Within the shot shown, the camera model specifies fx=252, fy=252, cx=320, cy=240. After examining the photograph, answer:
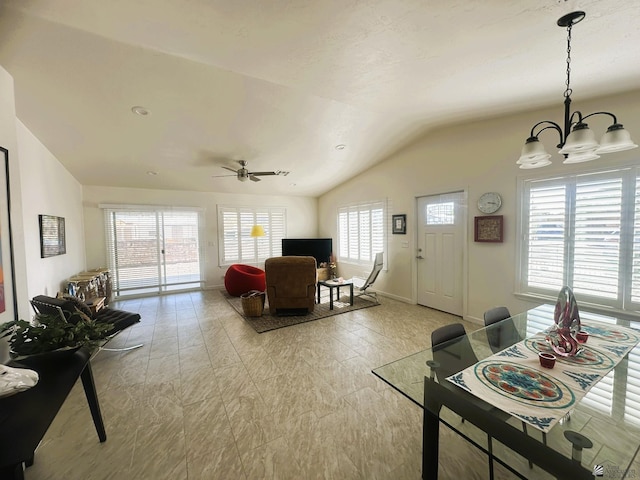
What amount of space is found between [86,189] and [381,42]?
6.09 metres

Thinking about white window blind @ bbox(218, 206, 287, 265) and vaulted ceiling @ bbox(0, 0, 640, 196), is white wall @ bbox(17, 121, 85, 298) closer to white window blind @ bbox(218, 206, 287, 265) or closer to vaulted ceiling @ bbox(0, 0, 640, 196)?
vaulted ceiling @ bbox(0, 0, 640, 196)

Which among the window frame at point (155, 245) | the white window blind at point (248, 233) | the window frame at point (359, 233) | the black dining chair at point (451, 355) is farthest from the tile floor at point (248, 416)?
the white window blind at point (248, 233)

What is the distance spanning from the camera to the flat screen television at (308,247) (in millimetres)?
6691

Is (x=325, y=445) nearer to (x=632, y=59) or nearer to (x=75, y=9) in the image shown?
(x=75, y=9)

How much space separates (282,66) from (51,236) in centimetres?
386

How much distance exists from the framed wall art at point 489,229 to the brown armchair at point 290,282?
8.04 ft

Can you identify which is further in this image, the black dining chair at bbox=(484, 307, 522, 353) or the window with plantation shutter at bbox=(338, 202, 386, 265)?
the window with plantation shutter at bbox=(338, 202, 386, 265)

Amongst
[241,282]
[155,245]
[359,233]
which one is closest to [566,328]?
[359,233]

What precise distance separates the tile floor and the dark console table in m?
0.26

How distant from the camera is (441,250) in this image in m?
4.24

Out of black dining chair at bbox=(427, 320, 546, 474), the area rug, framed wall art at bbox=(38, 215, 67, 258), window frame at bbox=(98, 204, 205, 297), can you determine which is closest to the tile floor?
the area rug

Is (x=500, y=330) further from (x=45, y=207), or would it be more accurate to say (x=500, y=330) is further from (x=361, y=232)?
(x=45, y=207)

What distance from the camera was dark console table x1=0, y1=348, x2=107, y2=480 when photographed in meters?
0.82

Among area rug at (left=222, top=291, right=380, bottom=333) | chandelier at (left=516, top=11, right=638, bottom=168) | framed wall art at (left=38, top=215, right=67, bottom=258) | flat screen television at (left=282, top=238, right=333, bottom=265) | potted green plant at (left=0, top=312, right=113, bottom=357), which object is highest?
chandelier at (left=516, top=11, right=638, bottom=168)
